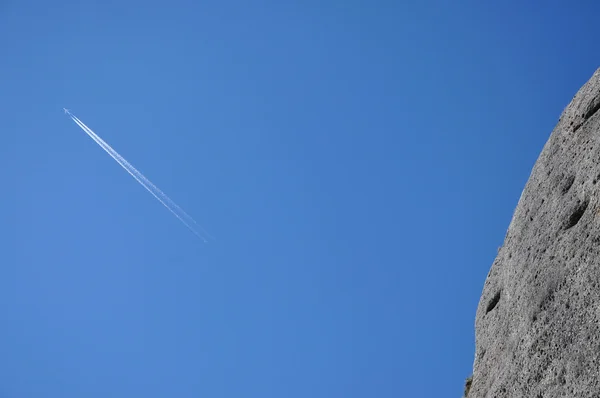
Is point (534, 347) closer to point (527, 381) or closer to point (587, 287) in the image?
point (527, 381)

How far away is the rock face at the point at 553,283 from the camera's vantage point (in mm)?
7578

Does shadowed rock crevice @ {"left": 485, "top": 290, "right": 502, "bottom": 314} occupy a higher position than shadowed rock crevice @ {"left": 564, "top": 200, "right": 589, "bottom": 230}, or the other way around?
shadowed rock crevice @ {"left": 485, "top": 290, "right": 502, "bottom": 314}

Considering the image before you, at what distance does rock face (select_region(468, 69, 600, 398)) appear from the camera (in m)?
7.58

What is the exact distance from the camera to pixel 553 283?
335 inches

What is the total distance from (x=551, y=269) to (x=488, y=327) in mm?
2861

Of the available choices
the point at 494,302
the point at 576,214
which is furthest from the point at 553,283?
the point at 494,302

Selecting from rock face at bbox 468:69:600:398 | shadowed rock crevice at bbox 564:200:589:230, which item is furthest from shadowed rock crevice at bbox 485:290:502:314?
shadowed rock crevice at bbox 564:200:589:230

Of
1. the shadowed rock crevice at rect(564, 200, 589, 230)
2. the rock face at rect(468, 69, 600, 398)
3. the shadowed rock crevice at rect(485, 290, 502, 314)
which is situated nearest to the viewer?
the rock face at rect(468, 69, 600, 398)

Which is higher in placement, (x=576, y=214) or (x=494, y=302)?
(x=494, y=302)

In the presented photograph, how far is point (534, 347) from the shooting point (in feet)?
28.4

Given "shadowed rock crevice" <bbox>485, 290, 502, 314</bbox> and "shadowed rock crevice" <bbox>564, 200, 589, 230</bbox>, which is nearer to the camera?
"shadowed rock crevice" <bbox>564, 200, 589, 230</bbox>

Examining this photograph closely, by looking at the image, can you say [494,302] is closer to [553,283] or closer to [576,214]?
[553,283]

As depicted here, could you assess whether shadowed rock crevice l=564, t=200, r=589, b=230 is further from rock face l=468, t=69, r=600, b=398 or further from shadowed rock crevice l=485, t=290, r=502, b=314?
shadowed rock crevice l=485, t=290, r=502, b=314

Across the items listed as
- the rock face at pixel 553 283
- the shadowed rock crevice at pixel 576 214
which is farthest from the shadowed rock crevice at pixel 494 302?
the shadowed rock crevice at pixel 576 214
